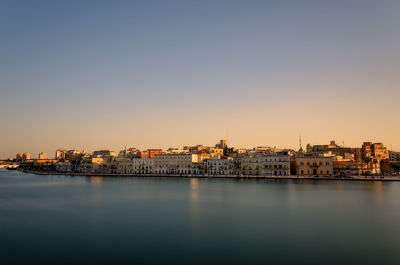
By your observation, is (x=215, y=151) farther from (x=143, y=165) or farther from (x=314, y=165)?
(x=314, y=165)

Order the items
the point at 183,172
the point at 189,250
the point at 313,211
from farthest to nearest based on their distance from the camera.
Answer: the point at 183,172 < the point at 313,211 < the point at 189,250

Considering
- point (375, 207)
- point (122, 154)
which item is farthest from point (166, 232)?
point (122, 154)

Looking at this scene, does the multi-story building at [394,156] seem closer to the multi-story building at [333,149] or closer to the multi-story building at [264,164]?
the multi-story building at [333,149]

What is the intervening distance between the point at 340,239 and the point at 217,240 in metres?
6.86

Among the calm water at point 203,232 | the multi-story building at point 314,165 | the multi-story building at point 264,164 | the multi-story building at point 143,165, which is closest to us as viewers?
the calm water at point 203,232

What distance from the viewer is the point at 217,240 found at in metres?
18.4

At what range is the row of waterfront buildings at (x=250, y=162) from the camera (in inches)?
2740

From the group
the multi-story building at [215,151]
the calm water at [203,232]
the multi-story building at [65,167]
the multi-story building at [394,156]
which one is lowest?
the calm water at [203,232]

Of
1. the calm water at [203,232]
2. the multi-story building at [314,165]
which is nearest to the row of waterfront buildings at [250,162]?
the multi-story building at [314,165]

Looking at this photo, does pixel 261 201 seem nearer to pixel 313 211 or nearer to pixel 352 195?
pixel 313 211

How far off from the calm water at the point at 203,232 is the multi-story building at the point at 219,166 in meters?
44.6

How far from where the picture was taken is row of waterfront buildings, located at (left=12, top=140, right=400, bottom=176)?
6960cm

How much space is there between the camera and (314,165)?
2682 inches

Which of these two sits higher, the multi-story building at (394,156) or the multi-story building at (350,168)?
the multi-story building at (394,156)
